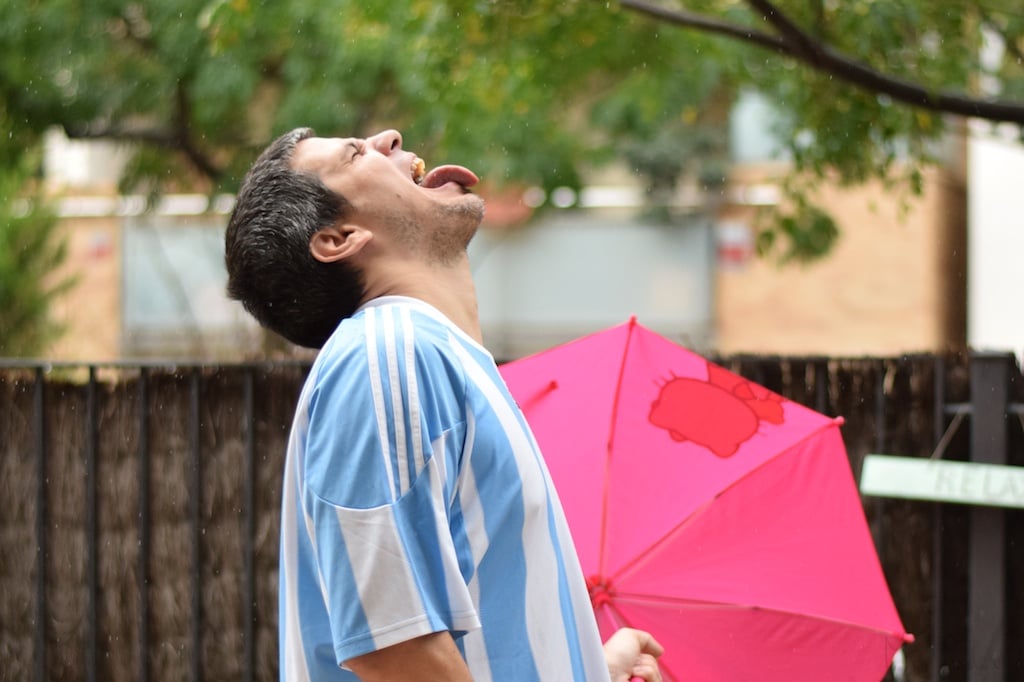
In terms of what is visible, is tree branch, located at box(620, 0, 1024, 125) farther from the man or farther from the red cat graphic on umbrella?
the man

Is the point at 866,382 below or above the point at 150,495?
above

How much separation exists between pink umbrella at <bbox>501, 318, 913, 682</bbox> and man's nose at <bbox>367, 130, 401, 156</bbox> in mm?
875

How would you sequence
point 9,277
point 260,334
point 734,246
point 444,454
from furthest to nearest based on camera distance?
point 734,246, point 9,277, point 260,334, point 444,454

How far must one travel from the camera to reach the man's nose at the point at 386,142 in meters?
2.03

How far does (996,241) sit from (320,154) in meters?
16.5

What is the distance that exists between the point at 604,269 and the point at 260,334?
41.0ft

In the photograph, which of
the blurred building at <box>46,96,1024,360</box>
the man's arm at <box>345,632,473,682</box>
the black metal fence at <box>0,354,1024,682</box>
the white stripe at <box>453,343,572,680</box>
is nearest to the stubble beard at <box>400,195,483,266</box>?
the white stripe at <box>453,343,572,680</box>

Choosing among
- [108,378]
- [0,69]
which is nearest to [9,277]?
[0,69]

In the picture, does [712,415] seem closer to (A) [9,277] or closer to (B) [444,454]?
(B) [444,454]

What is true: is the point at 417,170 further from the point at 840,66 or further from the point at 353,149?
the point at 840,66

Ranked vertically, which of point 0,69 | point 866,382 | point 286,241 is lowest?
point 866,382

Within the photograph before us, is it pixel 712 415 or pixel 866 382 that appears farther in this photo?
pixel 866 382

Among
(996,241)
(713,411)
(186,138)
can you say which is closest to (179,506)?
(713,411)

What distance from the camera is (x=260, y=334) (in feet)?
35.2
